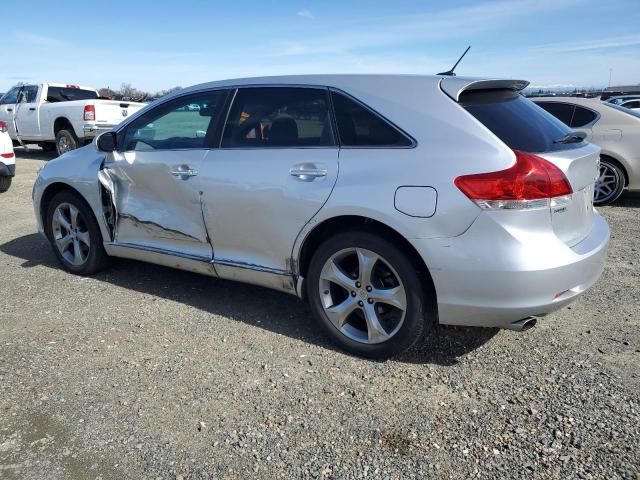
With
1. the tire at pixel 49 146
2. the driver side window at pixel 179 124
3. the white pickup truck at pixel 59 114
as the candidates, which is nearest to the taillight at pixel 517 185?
the driver side window at pixel 179 124

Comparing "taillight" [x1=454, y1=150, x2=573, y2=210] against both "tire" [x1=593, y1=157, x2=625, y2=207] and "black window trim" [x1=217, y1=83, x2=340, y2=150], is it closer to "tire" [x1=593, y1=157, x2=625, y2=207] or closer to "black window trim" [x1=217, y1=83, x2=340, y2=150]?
"black window trim" [x1=217, y1=83, x2=340, y2=150]

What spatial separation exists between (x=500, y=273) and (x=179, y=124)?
8.73 feet

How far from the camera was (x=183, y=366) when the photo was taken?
3.27m

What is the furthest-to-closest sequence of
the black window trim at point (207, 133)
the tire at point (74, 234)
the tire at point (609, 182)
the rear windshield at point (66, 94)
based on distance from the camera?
1. the rear windshield at point (66, 94)
2. the tire at point (609, 182)
3. the tire at point (74, 234)
4. the black window trim at point (207, 133)

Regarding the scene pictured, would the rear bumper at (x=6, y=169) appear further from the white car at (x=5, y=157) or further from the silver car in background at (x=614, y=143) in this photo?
the silver car in background at (x=614, y=143)

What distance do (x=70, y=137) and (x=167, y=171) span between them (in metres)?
10.0

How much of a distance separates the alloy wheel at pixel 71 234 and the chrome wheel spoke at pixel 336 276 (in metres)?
2.48

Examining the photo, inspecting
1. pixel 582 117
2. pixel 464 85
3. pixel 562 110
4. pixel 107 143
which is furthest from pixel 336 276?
pixel 562 110

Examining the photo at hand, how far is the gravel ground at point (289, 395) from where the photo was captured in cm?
242

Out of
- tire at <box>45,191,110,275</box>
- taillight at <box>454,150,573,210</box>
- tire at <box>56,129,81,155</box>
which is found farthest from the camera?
tire at <box>56,129,81,155</box>

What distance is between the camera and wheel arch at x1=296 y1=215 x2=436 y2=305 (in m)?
3.03

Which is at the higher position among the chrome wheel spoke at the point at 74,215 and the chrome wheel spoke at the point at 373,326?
the chrome wheel spoke at the point at 74,215

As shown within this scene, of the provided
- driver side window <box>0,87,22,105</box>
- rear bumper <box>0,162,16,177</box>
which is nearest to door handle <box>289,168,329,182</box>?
rear bumper <box>0,162,16,177</box>

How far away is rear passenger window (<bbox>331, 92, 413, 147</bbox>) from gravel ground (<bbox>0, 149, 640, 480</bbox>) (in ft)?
4.35
